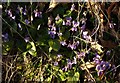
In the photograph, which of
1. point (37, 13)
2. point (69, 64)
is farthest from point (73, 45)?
point (37, 13)

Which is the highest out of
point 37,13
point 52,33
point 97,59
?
point 37,13

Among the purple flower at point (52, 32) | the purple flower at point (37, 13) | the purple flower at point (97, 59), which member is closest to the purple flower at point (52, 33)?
the purple flower at point (52, 32)

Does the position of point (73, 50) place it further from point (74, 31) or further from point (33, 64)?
point (33, 64)

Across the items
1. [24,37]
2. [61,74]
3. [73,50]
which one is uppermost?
[24,37]

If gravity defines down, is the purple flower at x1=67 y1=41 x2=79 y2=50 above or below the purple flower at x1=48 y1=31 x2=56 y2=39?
below

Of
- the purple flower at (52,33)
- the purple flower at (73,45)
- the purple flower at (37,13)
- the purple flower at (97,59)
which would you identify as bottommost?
the purple flower at (97,59)

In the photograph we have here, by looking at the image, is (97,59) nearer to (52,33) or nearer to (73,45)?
(73,45)

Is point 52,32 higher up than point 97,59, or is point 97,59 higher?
point 52,32

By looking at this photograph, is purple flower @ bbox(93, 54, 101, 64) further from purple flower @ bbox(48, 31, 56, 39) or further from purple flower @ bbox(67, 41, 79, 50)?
purple flower @ bbox(48, 31, 56, 39)

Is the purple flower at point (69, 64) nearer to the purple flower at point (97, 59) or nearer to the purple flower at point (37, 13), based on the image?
the purple flower at point (97, 59)

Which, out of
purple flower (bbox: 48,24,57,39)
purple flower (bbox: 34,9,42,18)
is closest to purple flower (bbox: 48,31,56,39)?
purple flower (bbox: 48,24,57,39)

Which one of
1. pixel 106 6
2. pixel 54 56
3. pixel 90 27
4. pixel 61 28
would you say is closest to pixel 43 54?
pixel 54 56
